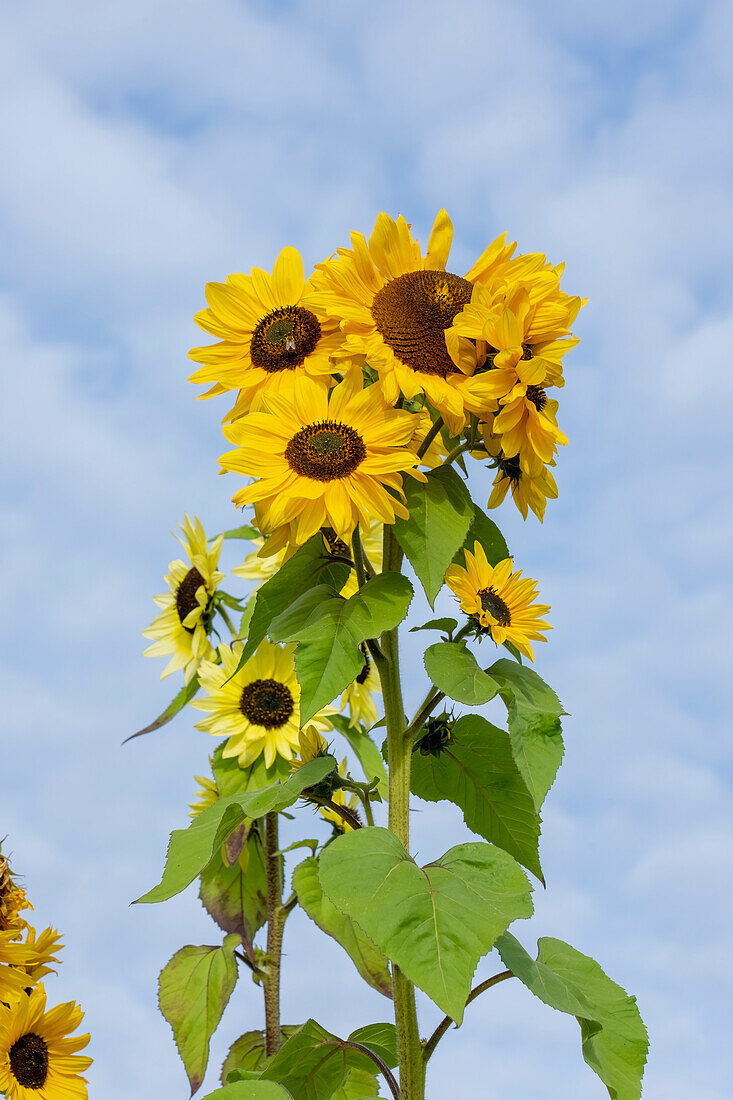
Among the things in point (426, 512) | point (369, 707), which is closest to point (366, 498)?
point (426, 512)

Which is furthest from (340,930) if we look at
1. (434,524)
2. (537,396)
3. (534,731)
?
(537,396)

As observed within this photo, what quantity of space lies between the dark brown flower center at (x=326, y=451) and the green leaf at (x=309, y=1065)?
0.93 meters

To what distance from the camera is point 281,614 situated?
184cm

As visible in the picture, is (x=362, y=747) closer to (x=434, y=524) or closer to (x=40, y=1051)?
(x=40, y=1051)

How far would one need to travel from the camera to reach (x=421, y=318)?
5.99 ft

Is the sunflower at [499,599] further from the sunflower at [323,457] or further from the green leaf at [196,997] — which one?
the green leaf at [196,997]

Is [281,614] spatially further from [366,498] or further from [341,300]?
[341,300]

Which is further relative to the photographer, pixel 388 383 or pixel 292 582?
pixel 292 582

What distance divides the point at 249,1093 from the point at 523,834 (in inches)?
23.0

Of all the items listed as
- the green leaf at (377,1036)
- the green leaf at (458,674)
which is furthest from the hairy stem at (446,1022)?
the green leaf at (458,674)

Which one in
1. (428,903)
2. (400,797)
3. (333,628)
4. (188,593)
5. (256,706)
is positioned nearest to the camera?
(428,903)

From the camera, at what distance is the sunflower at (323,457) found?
1.74 metres

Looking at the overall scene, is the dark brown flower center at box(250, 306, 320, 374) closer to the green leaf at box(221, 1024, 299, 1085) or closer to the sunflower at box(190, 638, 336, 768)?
the sunflower at box(190, 638, 336, 768)

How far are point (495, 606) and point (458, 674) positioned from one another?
0.20 m
